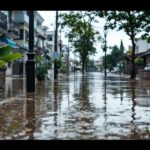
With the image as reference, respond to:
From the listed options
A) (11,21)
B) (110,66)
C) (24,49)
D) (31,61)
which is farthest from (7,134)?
(110,66)

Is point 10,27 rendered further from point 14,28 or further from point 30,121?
point 30,121

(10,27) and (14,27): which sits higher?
(14,27)

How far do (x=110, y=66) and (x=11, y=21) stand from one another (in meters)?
93.1

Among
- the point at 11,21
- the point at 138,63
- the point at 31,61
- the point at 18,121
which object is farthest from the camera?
the point at 138,63

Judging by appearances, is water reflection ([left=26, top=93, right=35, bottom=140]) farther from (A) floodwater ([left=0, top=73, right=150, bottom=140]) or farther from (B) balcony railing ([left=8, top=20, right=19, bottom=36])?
(B) balcony railing ([left=8, top=20, right=19, bottom=36])

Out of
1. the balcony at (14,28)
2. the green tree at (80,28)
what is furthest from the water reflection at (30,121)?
the balcony at (14,28)

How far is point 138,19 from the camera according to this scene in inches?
1503

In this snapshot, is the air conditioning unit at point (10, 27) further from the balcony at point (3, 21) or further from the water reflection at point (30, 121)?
the water reflection at point (30, 121)

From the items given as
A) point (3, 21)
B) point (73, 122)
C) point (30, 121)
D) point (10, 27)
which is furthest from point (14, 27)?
point (73, 122)

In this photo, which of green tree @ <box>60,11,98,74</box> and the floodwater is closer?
the floodwater

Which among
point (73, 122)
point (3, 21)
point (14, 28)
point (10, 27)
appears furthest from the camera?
point (14, 28)

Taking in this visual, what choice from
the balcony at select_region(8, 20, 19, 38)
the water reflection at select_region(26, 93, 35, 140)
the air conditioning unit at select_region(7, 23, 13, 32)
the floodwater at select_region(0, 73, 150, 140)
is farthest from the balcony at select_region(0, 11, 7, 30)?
the water reflection at select_region(26, 93, 35, 140)

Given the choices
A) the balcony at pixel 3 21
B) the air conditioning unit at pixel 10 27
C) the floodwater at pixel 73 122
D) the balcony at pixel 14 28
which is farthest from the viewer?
the balcony at pixel 14 28
